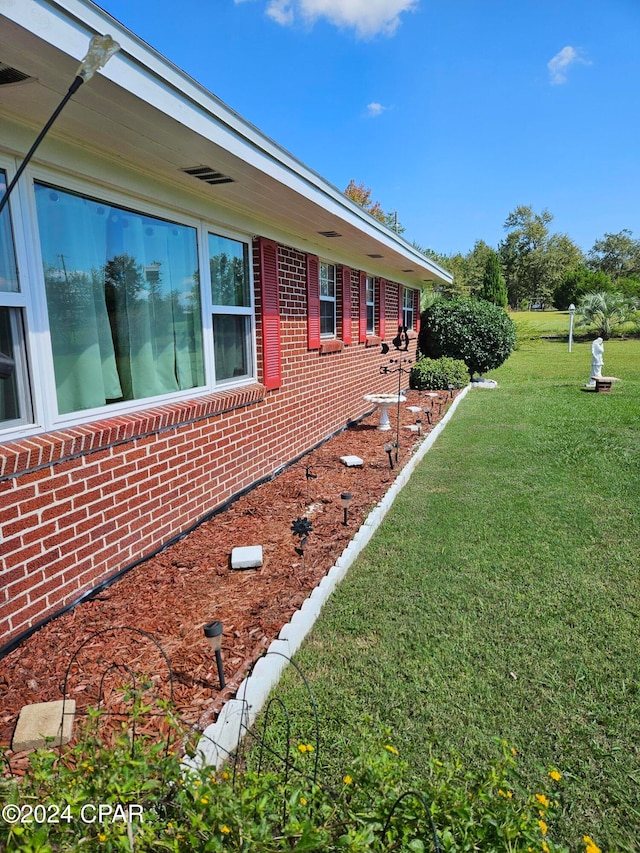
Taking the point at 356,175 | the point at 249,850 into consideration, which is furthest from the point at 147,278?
the point at 356,175

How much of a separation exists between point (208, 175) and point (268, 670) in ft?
11.3

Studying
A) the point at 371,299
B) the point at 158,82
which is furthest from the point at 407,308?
the point at 158,82

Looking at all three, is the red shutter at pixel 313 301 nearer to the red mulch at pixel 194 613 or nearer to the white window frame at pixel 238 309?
the white window frame at pixel 238 309

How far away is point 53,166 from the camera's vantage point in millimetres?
2863

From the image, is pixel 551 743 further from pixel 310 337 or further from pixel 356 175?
pixel 356 175

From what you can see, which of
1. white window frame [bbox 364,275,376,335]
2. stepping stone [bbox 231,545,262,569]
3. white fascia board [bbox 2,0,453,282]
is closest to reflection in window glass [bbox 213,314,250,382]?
white fascia board [bbox 2,0,453,282]

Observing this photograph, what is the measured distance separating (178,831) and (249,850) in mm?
222

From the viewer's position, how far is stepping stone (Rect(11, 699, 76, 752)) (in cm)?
197

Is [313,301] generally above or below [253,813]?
above

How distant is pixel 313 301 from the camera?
21.8ft

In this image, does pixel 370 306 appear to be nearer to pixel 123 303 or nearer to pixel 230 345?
pixel 230 345

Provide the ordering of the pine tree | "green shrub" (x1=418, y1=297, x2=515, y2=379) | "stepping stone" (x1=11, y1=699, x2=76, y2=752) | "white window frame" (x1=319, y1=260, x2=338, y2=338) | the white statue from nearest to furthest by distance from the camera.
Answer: "stepping stone" (x1=11, y1=699, x2=76, y2=752)
"white window frame" (x1=319, y1=260, x2=338, y2=338)
the white statue
"green shrub" (x1=418, y1=297, x2=515, y2=379)
the pine tree

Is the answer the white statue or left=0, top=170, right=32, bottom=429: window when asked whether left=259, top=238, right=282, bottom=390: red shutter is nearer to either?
left=0, top=170, right=32, bottom=429: window

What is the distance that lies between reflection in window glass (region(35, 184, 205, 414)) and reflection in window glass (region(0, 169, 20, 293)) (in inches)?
9.4
